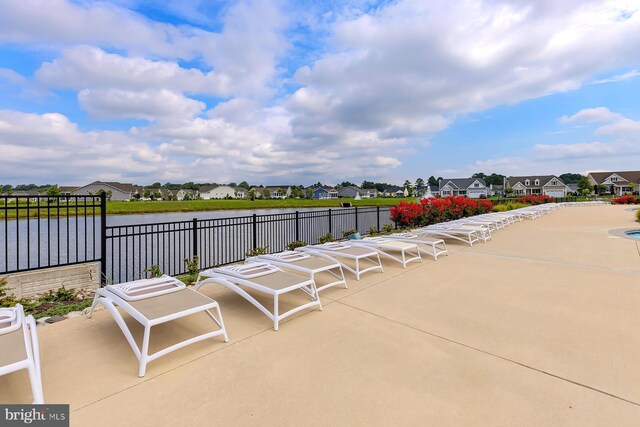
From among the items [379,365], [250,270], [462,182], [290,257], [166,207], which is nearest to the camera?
[379,365]

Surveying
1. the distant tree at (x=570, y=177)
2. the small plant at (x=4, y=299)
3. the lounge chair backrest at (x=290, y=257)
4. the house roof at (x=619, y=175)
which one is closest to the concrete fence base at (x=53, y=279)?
the small plant at (x=4, y=299)

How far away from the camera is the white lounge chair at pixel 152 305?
2494mm

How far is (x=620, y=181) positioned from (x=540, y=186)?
13326mm

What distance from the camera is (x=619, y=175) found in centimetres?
6178

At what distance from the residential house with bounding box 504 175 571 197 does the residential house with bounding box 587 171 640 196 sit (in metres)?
5.52

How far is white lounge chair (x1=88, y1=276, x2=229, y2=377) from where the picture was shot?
2494 millimetres

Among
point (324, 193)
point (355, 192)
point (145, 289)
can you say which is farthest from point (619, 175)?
point (145, 289)

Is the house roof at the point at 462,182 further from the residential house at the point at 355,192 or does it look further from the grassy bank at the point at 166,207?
the residential house at the point at 355,192

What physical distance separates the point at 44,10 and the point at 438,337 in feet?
29.7

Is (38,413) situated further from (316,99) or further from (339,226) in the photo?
(316,99)

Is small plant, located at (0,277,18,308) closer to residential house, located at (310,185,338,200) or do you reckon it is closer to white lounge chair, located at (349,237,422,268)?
white lounge chair, located at (349,237,422,268)

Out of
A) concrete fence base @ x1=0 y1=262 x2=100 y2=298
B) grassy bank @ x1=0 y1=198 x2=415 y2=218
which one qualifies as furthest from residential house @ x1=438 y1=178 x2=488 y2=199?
concrete fence base @ x1=0 y1=262 x2=100 y2=298

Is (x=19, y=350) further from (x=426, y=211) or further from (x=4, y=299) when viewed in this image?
(x=426, y=211)

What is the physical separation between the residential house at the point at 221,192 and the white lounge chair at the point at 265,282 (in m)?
97.8
